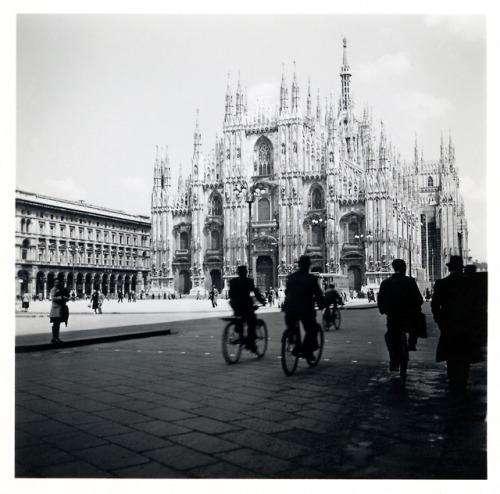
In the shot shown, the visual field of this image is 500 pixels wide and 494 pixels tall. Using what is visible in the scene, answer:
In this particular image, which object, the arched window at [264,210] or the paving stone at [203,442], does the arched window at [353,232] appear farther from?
the paving stone at [203,442]

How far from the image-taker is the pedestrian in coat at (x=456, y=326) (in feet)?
20.1

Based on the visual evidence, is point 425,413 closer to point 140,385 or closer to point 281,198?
point 140,385

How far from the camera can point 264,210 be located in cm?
5228

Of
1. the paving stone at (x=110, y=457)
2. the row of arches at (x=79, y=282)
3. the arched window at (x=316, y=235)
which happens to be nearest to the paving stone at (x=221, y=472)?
the paving stone at (x=110, y=457)

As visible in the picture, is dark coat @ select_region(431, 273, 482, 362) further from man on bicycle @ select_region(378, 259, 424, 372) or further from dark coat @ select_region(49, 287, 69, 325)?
dark coat @ select_region(49, 287, 69, 325)

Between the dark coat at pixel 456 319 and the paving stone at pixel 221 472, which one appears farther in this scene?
the dark coat at pixel 456 319

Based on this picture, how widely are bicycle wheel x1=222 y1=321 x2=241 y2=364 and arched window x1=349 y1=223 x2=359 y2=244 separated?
40744 millimetres

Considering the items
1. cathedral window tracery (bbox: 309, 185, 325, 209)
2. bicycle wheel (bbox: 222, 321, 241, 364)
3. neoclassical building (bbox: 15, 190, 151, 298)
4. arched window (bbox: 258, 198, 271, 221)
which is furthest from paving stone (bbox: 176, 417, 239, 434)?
arched window (bbox: 258, 198, 271, 221)

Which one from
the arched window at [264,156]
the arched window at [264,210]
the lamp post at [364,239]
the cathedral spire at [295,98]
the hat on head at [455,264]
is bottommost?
the hat on head at [455,264]

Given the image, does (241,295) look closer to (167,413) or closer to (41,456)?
(167,413)

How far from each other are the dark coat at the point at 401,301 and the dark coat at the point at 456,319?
0.79ft

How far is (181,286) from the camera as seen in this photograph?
55.6 m

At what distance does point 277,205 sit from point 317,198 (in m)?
3.81

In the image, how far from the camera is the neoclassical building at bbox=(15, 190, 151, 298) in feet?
30.4
